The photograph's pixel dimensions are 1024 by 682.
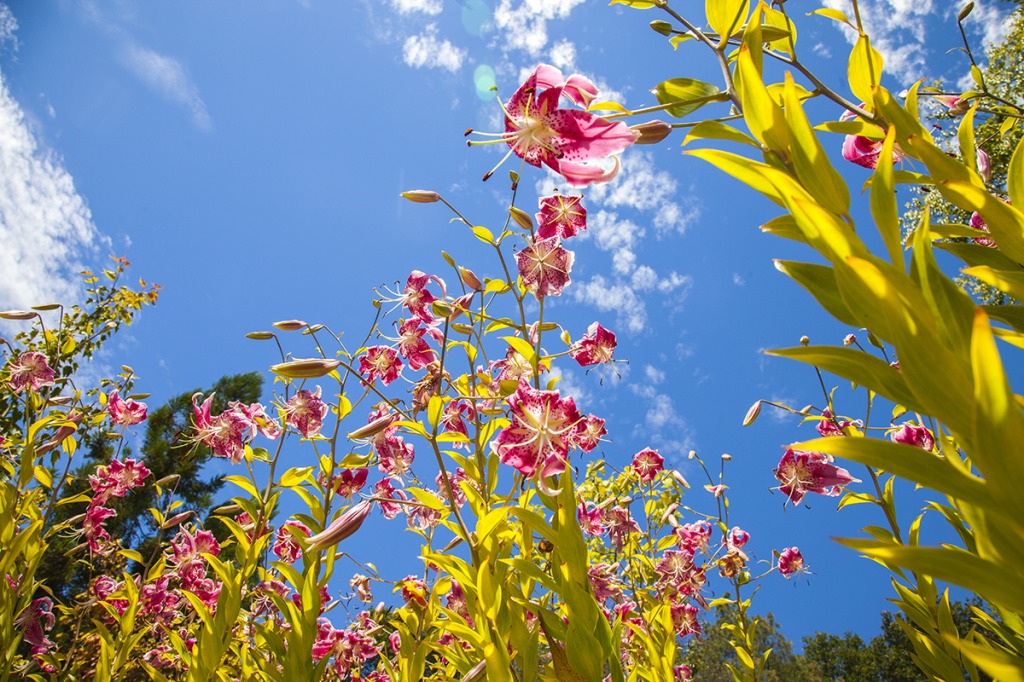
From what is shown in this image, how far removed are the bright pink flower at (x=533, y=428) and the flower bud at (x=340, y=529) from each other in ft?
1.07

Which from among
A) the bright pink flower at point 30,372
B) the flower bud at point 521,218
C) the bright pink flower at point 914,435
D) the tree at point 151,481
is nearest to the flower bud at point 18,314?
the bright pink flower at point 30,372

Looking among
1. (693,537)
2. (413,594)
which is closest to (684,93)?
(413,594)

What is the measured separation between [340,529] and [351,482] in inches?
22.7

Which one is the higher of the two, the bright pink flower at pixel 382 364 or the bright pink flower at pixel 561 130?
the bright pink flower at pixel 382 364

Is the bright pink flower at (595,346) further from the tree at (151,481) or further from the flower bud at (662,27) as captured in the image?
the tree at (151,481)

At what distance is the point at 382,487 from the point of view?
61.2 inches

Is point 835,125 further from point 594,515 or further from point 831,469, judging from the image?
point 594,515

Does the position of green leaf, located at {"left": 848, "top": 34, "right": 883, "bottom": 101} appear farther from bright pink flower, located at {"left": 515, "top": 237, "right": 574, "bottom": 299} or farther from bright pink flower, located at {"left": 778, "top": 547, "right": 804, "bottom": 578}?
bright pink flower, located at {"left": 778, "top": 547, "right": 804, "bottom": 578}

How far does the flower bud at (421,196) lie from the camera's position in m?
1.21

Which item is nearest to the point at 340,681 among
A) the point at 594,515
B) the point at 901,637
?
the point at 594,515

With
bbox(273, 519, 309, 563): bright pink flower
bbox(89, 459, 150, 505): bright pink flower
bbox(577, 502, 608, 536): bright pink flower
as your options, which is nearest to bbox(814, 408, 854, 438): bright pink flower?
bbox(577, 502, 608, 536): bright pink flower

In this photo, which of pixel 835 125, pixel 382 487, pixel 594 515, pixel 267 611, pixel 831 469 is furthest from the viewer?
pixel 267 611

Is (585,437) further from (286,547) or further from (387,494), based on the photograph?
(286,547)

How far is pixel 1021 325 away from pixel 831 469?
93cm
